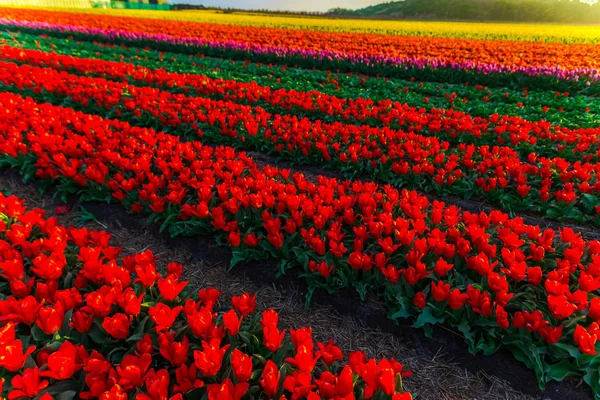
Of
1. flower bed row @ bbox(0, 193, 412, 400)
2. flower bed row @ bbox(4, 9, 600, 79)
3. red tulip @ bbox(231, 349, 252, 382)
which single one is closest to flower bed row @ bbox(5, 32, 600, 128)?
flower bed row @ bbox(4, 9, 600, 79)

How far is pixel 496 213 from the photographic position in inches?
139

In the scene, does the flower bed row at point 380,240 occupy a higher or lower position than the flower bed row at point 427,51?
lower

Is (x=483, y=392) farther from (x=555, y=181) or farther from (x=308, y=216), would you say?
(x=555, y=181)

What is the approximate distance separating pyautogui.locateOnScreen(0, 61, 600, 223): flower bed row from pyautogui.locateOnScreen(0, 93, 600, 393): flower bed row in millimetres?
1122

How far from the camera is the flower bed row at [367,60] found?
40.6ft

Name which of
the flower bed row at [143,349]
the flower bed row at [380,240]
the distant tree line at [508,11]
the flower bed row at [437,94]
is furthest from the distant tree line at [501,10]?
the flower bed row at [143,349]

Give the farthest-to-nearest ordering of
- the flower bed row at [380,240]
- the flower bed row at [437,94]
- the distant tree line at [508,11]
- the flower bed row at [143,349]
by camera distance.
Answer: the distant tree line at [508,11] < the flower bed row at [437,94] < the flower bed row at [380,240] < the flower bed row at [143,349]

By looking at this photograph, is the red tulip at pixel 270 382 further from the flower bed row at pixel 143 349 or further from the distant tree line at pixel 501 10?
the distant tree line at pixel 501 10

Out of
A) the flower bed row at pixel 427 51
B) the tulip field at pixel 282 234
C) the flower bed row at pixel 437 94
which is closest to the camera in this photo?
the tulip field at pixel 282 234

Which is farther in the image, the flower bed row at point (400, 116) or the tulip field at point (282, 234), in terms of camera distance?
the flower bed row at point (400, 116)

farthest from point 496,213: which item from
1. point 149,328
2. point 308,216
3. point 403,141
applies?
point 149,328

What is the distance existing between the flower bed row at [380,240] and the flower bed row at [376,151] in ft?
3.68

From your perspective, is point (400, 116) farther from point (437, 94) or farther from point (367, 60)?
point (367, 60)

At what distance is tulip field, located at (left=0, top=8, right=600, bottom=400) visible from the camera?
6.68ft
